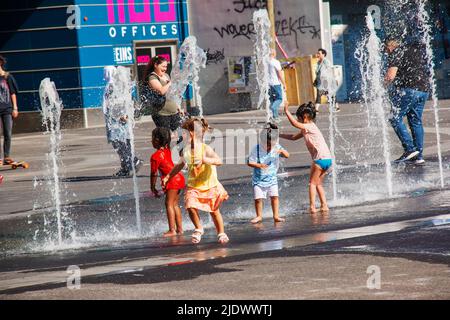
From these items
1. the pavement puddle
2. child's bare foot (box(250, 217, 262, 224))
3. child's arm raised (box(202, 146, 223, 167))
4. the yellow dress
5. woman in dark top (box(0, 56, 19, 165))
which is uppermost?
woman in dark top (box(0, 56, 19, 165))

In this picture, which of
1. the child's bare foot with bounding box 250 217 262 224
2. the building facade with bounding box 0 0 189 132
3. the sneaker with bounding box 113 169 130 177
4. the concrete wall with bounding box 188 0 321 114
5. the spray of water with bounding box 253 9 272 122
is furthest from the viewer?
the concrete wall with bounding box 188 0 321 114

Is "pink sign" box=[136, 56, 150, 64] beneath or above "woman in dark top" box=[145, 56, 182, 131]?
above

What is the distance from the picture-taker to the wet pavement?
26.6 ft

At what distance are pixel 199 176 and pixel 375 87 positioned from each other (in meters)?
7.41

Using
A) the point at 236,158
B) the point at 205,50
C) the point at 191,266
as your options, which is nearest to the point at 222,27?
the point at 205,50

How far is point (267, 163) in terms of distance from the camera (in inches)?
482

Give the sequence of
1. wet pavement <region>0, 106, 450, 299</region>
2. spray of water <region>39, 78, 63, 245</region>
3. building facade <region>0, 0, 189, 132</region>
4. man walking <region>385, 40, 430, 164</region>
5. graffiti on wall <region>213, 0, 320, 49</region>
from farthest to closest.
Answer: graffiti on wall <region>213, 0, 320, 49</region>
building facade <region>0, 0, 189, 132</region>
man walking <region>385, 40, 430, 164</region>
spray of water <region>39, 78, 63, 245</region>
wet pavement <region>0, 106, 450, 299</region>

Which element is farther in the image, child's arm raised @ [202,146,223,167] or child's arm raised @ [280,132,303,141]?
child's arm raised @ [280,132,303,141]

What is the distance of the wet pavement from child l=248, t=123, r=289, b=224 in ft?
0.86

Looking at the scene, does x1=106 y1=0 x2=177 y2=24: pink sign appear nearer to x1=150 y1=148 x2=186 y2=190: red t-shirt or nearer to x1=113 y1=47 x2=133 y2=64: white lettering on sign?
x1=113 y1=47 x2=133 y2=64: white lettering on sign

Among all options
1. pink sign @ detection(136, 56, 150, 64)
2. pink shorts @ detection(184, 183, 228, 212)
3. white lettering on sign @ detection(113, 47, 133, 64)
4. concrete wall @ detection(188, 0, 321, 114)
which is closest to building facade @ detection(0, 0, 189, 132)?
white lettering on sign @ detection(113, 47, 133, 64)

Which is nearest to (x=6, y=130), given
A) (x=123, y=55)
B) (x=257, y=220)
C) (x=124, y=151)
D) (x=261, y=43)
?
(x=124, y=151)

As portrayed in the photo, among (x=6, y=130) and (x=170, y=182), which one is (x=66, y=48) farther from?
(x=170, y=182)
